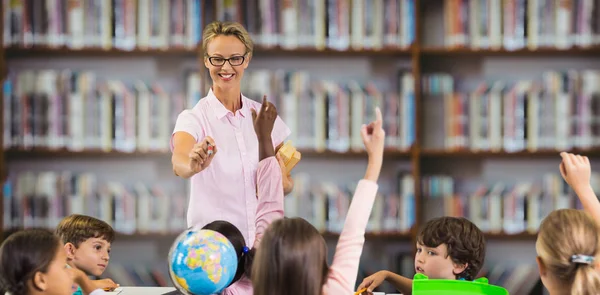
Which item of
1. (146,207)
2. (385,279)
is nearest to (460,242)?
(385,279)

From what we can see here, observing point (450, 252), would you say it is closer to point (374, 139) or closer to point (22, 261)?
point (374, 139)

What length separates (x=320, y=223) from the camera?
3.62 meters

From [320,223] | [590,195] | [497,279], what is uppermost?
[590,195]

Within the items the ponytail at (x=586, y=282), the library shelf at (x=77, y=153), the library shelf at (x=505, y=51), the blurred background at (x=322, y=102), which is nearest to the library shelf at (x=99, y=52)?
the blurred background at (x=322, y=102)

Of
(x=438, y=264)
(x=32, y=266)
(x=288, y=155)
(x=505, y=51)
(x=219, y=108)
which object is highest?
(x=505, y=51)

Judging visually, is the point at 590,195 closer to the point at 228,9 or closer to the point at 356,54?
the point at 356,54

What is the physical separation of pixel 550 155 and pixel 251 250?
7.52ft

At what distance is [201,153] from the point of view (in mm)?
1752

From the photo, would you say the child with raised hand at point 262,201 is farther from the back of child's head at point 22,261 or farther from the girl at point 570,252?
the girl at point 570,252

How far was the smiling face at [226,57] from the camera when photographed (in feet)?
6.42

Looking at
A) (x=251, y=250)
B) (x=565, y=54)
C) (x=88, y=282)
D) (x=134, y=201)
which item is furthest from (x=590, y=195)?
(x=134, y=201)

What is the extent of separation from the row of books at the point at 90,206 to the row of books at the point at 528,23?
62.9 inches

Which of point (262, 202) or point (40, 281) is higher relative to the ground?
point (262, 202)

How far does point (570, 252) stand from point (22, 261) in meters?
1.15
